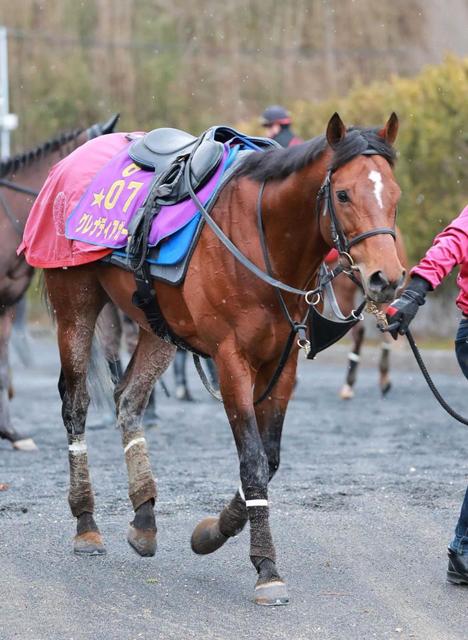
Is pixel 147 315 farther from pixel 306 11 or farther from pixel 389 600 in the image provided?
pixel 306 11

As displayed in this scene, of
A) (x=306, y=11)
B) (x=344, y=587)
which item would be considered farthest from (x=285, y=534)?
(x=306, y=11)

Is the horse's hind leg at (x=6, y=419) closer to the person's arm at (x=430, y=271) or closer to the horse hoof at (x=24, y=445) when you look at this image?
the horse hoof at (x=24, y=445)

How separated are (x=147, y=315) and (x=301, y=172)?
1.21m

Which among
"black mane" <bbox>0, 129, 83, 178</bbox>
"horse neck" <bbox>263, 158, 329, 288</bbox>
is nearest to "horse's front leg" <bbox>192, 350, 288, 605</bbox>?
"horse neck" <bbox>263, 158, 329, 288</bbox>

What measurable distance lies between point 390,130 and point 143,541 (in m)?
2.24

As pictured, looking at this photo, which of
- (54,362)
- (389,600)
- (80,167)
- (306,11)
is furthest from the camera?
(306,11)

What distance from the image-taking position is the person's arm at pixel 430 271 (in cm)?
484

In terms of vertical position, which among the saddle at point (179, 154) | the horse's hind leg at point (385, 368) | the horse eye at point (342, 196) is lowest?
the horse's hind leg at point (385, 368)

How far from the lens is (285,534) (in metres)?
6.27

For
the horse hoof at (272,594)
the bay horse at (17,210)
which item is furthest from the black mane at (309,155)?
the bay horse at (17,210)

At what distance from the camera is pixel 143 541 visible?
5797 mm

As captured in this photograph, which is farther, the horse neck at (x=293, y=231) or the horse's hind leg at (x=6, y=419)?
the horse's hind leg at (x=6, y=419)

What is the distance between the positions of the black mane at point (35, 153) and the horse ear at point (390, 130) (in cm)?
473

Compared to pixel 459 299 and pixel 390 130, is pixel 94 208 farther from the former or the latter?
pixel 459 299
